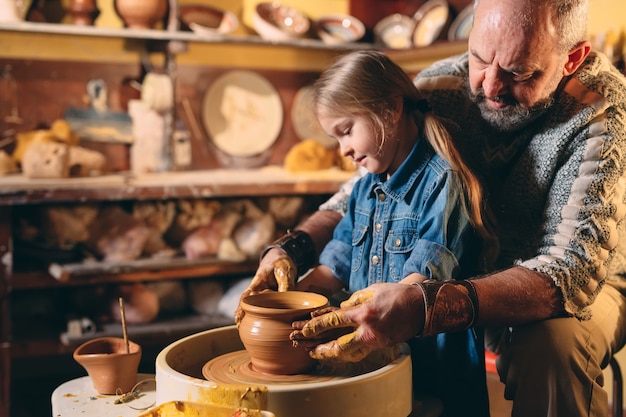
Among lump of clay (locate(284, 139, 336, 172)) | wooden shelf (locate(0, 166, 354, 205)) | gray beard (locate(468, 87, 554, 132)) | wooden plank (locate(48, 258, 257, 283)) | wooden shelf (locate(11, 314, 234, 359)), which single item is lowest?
wooden shelf (locate(11, 314, 234, 359))

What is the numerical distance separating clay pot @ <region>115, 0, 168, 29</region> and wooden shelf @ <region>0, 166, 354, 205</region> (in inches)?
31.1

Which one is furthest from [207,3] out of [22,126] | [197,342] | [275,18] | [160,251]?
[197,342]

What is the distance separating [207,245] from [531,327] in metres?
2.04

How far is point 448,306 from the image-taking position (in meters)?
1.63

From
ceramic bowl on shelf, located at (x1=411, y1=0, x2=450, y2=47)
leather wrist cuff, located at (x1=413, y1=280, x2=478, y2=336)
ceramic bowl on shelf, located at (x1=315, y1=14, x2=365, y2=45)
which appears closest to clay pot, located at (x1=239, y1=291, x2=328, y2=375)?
leather wrist cuff, located at (x1=413, y1=280, x2=478, y2=336)

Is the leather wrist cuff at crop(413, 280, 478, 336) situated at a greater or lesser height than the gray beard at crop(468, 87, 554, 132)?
lesser

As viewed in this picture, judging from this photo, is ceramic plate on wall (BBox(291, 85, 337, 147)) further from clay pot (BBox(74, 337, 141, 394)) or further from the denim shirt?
clay pot (BBox(74, 337, 141, 394))

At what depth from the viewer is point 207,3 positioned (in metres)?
4.05

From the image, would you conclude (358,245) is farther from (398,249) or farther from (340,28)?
(340,28)

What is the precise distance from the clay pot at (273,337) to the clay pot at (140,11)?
2.44 metres

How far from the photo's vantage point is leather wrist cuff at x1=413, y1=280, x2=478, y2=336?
5.27 ft

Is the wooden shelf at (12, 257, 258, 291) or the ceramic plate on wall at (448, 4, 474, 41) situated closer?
the wooden shelf at (12, 257, 258, 291)

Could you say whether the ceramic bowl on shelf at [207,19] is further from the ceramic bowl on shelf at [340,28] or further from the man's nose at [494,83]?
the man's nose at [494,83]

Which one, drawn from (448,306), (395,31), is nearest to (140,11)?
(395,31)
